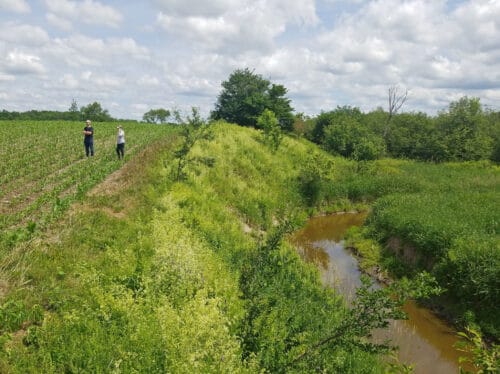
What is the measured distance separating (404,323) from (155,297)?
27.6ft

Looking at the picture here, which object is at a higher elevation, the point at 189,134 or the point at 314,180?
the point at 189,134

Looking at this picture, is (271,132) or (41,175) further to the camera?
(271,132)

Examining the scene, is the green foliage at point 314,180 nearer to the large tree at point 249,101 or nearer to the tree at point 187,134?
the tree at point 187,134

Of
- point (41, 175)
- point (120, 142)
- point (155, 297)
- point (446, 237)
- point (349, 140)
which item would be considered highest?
point (349, 140)

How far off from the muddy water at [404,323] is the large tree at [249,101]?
72.8ft

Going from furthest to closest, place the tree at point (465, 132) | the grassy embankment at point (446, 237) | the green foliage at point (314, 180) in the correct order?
1. the tree at point (465, 132)
2. the green foliage at point (314, 180)
3. the grassy embankment at point (446, 237)

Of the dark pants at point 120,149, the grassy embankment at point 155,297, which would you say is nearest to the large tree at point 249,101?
the dark pants at point 120,149

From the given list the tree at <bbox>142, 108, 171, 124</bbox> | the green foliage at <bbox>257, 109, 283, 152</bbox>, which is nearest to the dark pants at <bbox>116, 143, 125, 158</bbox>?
the green foliage at <bbox>257, 109, 283, 152</bbox>

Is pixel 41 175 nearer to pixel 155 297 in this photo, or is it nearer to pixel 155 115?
pixel 155 297

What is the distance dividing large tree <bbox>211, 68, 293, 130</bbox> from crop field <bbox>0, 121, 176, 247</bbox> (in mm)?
12709

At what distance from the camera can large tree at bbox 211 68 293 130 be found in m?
40.1

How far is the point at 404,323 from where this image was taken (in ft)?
38.0

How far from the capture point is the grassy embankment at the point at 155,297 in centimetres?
516

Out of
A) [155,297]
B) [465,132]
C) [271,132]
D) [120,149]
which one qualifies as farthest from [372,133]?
[155,297]
